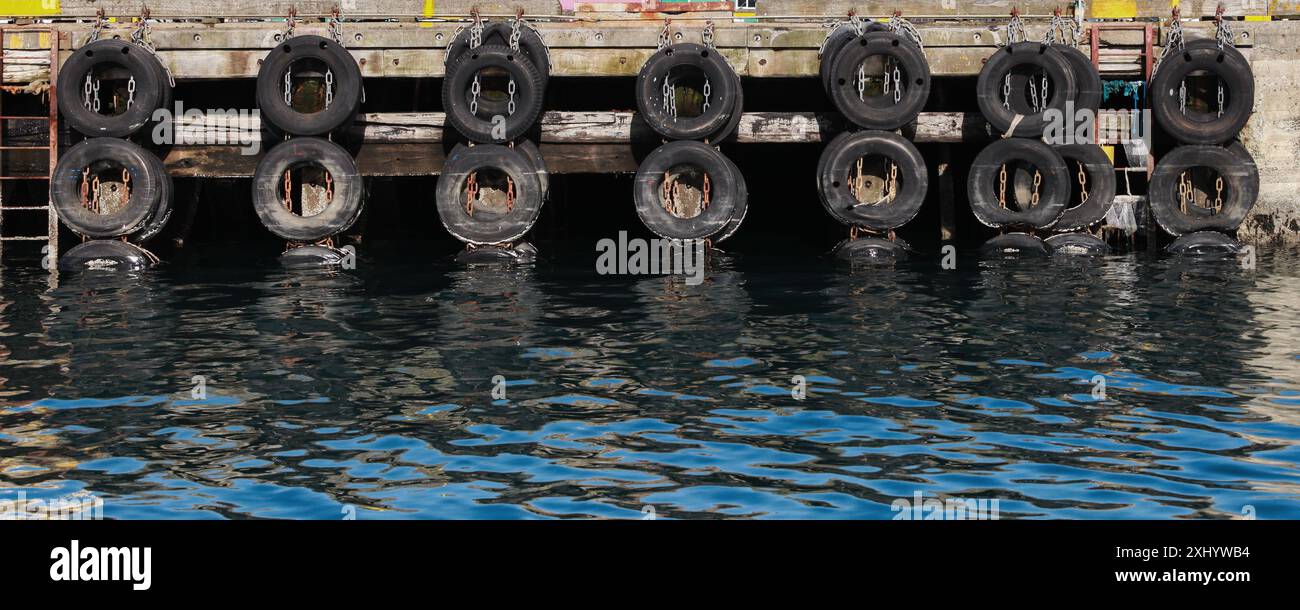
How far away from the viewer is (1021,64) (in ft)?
59.9

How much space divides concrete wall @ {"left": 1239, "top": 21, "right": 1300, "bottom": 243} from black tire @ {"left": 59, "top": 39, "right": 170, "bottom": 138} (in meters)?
14.4

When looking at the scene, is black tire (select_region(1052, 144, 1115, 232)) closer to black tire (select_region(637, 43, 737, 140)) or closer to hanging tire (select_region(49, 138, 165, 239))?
black tire (select_region(637, 43, 737, 140))

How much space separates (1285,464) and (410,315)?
845cm

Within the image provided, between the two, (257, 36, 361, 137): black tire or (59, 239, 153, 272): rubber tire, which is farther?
(257, 36, 361, 137): black tire

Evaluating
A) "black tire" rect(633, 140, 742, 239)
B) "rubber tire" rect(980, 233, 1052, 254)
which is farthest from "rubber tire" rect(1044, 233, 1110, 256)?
"black tire" rect(633, 140, 742, 239)

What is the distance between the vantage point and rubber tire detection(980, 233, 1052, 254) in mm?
17953

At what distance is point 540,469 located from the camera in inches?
326

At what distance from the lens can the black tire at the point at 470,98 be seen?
1775 centimetres

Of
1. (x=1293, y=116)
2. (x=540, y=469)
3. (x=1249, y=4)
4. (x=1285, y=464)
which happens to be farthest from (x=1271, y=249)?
(x=540, y=469)

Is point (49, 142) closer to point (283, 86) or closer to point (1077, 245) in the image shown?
point (283, 86)

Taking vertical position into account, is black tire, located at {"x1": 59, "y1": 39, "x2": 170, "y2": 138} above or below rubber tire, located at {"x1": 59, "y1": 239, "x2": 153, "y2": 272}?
above

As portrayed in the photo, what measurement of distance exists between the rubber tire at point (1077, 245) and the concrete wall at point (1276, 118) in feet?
8.07

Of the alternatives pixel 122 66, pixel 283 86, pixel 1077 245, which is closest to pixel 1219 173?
pixel 1077 245

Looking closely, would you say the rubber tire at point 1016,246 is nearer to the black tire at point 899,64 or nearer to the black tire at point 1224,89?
the black tire at point 899,64
